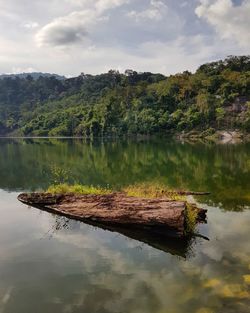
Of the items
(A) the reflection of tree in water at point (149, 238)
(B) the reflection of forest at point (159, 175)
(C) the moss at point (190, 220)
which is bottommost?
(B) the reflection of forest at point (159, 175)

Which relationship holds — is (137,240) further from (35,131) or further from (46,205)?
(35,131)

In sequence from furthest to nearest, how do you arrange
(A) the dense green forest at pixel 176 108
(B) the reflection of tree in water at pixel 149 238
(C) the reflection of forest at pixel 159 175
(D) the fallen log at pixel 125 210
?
1. (A) the dense green forest at pixel 176 108
2. (C) the reflection of forest at pixel 159 175
3. (D) the fallen log at pixel 125 210
4. (B) the reflection of tree in water at pixel 149 238

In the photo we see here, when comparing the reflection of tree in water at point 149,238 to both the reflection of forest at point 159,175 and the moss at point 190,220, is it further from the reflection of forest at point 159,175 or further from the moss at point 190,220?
the reflection of forest at point 159,175

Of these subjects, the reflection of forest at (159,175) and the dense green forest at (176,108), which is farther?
the dense green forest at (176,108)

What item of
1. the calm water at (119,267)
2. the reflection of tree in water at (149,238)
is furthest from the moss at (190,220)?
the calm water at (119,267)

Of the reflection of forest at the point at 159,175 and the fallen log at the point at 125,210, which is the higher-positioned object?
the fallen log at the point at 125,210

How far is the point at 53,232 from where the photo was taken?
17.8 metres

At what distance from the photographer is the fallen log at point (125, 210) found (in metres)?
16.3

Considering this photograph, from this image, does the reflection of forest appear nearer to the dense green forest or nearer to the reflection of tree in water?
the reflection of tree in water

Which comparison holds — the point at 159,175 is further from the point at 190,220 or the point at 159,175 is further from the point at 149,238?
the point at 149,238

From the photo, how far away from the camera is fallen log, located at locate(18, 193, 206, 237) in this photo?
53.4 ft

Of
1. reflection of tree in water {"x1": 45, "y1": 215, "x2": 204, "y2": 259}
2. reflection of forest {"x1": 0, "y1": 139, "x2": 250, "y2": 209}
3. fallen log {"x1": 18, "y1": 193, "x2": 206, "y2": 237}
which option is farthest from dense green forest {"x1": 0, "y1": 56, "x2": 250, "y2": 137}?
reflection of tree in water {"x1": 45, "y1": 215, "x2": 204, "y2": 259}

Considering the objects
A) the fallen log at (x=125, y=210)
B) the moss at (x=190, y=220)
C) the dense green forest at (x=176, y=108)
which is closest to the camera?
the fallen log at (x=125, y=210)

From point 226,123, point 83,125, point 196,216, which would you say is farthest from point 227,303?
point 83,125
